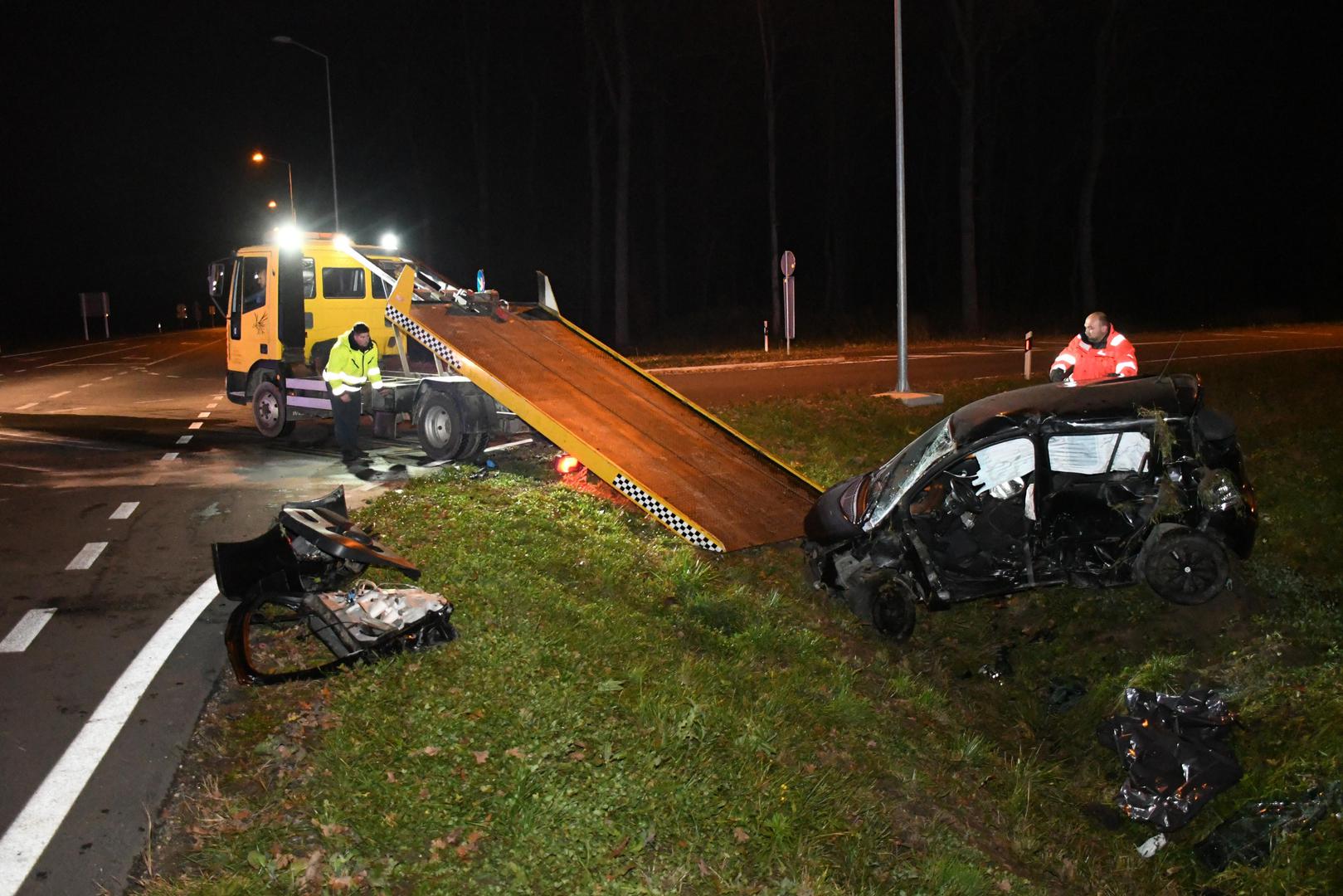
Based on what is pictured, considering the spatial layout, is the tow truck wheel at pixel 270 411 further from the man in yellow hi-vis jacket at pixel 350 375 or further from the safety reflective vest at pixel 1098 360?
the safety reflective vest at pixel 1098 360

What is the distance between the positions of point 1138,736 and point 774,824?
2.88 metres

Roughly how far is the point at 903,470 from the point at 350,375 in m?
6.93

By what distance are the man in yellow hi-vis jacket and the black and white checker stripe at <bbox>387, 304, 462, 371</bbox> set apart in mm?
348

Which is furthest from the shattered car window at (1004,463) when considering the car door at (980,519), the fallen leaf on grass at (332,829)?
the fallen leaf on grass at (332,829)

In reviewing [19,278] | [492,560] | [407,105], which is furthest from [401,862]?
[19,278]

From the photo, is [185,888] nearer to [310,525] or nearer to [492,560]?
[310,525]

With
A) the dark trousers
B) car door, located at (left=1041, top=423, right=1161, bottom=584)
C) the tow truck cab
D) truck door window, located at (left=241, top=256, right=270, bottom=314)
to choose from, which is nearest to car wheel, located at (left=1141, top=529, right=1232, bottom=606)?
car door, located at (left=1041, top=423, right=1161, bottom=584)

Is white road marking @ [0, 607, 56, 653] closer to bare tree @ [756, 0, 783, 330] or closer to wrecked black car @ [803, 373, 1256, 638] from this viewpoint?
wrecked black car @ [803, 373, 1256, 638]

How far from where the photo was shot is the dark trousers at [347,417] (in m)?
12.9

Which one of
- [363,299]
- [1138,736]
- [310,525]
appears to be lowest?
[1138,736]

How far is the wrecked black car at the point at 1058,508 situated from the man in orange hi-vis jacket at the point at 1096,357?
1.23 meters

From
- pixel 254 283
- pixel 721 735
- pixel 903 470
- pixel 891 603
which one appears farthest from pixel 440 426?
pixel 721 735

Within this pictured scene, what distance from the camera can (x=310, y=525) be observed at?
6445 mm

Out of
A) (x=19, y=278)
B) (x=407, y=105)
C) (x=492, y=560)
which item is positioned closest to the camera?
(x=492, y=560)
